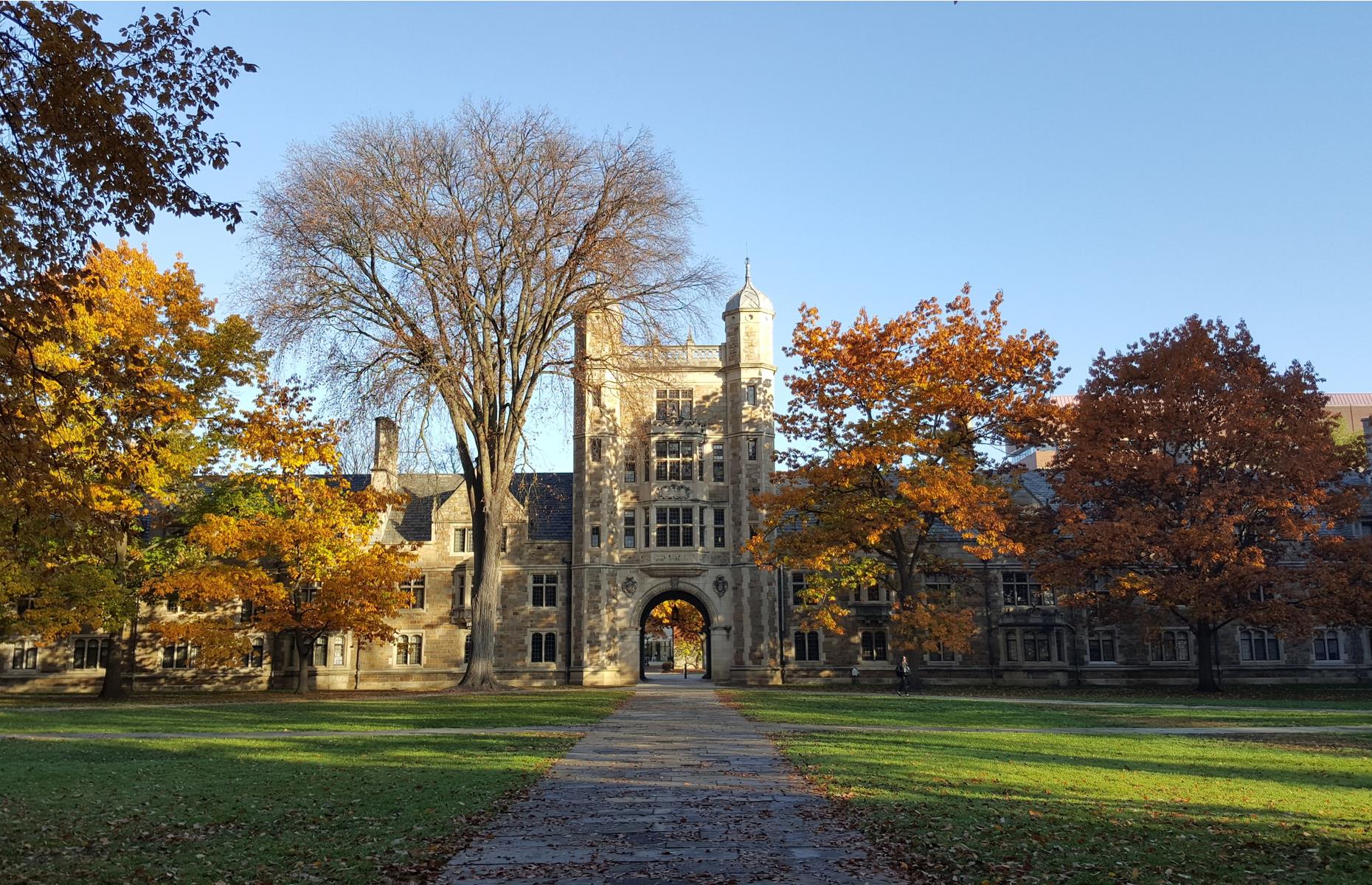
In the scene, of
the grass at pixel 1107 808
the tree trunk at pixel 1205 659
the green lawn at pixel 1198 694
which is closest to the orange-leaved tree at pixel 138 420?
the grass at pixel 1107 808

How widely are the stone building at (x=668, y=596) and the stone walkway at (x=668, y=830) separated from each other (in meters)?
28.0

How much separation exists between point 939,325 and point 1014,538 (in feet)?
28.4

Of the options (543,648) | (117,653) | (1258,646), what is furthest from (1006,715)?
(117,653)

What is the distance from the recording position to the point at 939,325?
Answer: 3347cm

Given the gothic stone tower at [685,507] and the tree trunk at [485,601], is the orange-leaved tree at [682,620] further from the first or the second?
the tree trunk at [485,601]

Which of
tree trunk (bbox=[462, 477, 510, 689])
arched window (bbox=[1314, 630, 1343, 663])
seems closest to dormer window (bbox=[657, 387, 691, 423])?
tree trunk (bbox=[462, 477, 510, 689])

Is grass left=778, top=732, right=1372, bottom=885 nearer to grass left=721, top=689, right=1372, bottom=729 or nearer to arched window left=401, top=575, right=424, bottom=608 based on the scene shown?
grass left=721, top=689, right=1372, bottom=729

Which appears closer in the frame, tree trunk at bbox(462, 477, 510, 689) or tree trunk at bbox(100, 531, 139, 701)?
tree trunk at bbox(462, 477, 510, 689)

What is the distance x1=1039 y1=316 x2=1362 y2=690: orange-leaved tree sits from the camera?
3262 centimetres

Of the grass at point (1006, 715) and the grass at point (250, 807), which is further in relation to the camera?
the grass at point (1006, 715)

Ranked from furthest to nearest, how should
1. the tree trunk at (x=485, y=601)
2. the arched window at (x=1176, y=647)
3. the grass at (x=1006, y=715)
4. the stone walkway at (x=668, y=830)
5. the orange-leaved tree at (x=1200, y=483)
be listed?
the arched window at (x=1176, y=647)
the orange-leaved tree at (x=1200, y=483)
the tree trunk at (x=485, y=601)
the grass at (x=1006, y=715)
the stone walkway at (x=668, y=830)

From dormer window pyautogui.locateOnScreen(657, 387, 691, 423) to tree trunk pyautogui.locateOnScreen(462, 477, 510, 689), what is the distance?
14.9 m

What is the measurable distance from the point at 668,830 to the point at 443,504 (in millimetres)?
37281

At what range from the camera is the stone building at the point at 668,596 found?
42.8 metres
